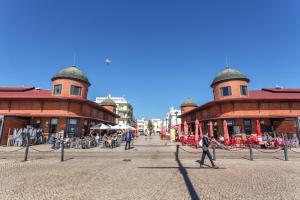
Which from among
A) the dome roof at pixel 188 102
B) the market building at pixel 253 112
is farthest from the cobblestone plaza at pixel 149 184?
the dome roof at pixel 188 102

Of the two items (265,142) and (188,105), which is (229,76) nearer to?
(265,142)

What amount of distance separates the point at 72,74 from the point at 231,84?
26.2 metres

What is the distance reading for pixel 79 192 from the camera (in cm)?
629

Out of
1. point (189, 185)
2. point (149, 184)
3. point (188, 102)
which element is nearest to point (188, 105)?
point (188, 102)

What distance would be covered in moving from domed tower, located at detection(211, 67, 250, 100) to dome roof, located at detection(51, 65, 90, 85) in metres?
23.2

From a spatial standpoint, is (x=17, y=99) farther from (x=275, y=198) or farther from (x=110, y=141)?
(x=275, y=198)

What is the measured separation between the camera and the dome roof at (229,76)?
2961 centimetres

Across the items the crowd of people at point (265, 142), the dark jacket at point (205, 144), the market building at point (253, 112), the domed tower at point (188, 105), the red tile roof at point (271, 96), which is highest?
the domed tower at point (188, 105)

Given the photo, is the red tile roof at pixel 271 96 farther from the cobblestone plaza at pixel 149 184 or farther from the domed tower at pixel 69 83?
the domed tower at pixel 69 83

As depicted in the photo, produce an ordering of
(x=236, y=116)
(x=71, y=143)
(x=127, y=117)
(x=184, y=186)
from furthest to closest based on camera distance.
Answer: (x=127, y=117) → (x=236, y=116) → (x=71, y=143) → (x=184, y=186)

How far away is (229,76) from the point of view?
29875 millimetres

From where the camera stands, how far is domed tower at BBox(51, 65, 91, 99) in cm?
2953

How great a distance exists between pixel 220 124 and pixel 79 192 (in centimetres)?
2543

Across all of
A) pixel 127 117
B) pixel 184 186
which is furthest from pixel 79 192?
pixel 127 117
